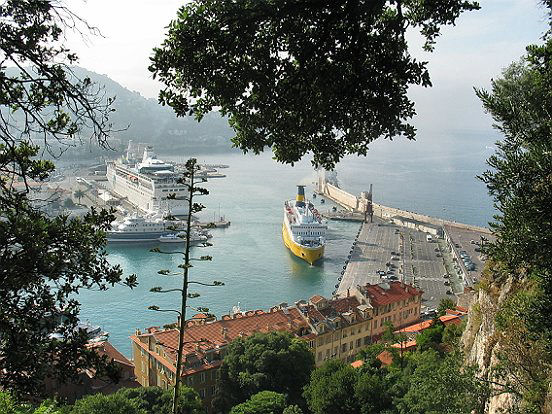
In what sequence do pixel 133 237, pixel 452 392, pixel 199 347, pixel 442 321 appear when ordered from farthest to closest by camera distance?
pixel 133 237
pixel 442 321
pixel 199 347
pixel 452 392

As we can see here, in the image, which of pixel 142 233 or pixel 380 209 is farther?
pixel 380 209

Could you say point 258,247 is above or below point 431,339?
below

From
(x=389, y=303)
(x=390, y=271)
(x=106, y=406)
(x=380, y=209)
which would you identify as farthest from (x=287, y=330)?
(x=380, y=209)

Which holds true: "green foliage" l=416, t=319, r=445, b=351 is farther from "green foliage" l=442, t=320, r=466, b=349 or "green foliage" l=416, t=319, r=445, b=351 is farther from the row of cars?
the row of cars

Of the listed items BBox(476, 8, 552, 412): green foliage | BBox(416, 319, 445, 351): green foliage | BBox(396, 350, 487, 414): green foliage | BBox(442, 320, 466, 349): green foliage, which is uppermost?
BBox(476, 8, 552, 412): green foliage

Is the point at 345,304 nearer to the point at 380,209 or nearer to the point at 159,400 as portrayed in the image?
the point at 159,400

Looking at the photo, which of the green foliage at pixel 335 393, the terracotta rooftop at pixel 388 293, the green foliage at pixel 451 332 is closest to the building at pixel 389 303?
the terracotta rooftop at pixel 388 293

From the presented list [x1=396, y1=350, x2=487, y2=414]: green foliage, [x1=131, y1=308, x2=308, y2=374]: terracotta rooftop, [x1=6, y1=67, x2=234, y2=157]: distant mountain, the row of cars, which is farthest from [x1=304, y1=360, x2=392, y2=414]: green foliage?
[x1=6, y1=67, x2=234, y2=157]: distant mountain
